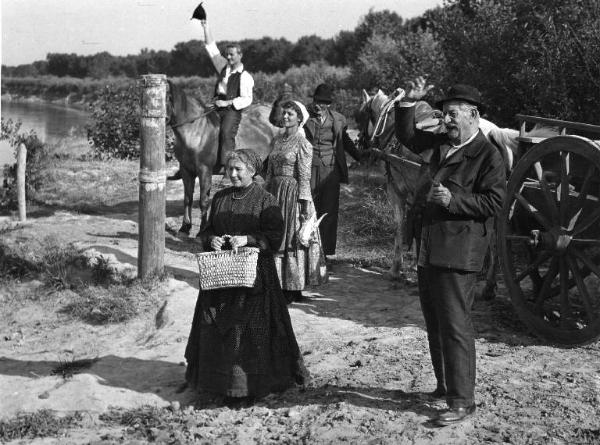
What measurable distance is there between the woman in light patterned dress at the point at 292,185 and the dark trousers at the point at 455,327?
2665 mm

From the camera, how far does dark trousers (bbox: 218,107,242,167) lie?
1116 centimetres

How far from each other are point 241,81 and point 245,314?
639 cm

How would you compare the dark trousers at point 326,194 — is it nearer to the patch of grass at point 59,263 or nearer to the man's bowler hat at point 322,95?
the man's bowler hat at point 322,95

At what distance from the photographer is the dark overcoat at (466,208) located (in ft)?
14.8

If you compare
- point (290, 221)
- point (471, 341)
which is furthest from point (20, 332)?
point (471, 341)

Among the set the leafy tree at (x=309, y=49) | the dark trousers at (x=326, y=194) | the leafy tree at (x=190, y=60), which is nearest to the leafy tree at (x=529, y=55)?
the dark trousers at (x=326, y=194)

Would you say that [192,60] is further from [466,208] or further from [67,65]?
[466,208]

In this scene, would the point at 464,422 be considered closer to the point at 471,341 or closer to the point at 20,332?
the point at 471,341

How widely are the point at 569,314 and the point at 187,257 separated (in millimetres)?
4976

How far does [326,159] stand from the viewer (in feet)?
28.9

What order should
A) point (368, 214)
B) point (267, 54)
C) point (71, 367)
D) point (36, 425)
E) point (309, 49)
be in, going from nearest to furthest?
1. point (36, 425)
2. point (71, 367)
3. point (368, 214)
4. point (309, 49)
5. point (267, 54)

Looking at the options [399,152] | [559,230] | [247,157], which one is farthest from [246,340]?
[399,152]

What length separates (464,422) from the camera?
15.6 ft

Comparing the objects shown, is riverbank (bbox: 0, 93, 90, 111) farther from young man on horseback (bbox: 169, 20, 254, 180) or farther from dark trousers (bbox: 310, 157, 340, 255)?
dark trousers (bbox: 310, 157, 340, 255)
